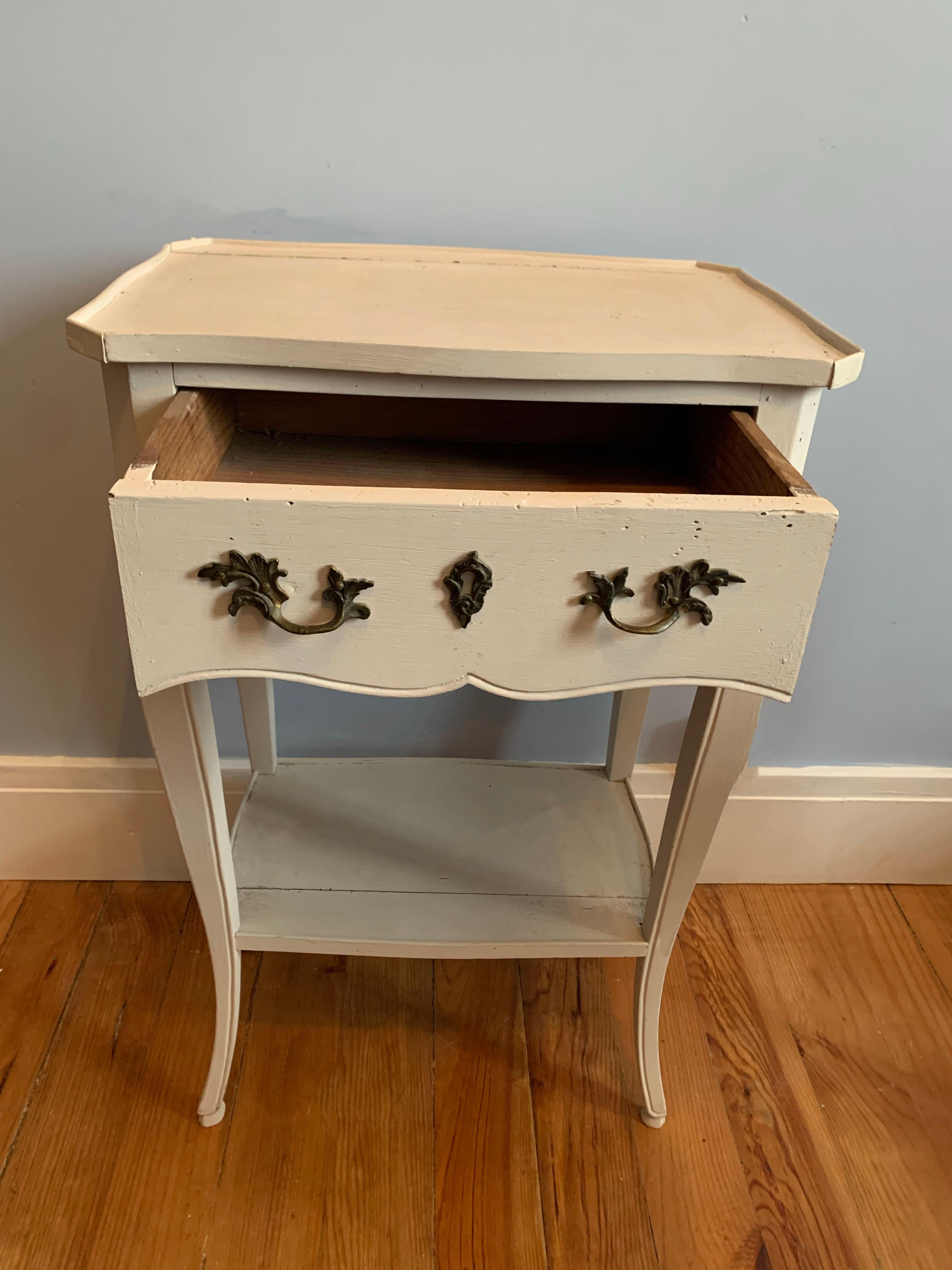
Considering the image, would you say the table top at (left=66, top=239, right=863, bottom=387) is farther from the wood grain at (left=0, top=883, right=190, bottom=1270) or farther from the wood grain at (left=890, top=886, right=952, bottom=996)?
the wood grain at (left=890, top=886, right=952, bottom=996)

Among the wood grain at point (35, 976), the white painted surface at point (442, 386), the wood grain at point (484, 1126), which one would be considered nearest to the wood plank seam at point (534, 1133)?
the wood grain at point (484, 1126)

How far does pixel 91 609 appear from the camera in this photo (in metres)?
1.07

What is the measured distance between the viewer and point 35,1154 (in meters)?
0.92

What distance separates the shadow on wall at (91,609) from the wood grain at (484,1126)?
0.99 ft

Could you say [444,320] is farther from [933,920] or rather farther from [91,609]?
[933,920]

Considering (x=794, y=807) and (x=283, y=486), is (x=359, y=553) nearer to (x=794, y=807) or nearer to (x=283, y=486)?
(x=283, y=486)

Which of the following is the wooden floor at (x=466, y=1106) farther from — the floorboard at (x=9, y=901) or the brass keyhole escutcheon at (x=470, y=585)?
the brass keyhole escutcheon at (x=470, y=585)

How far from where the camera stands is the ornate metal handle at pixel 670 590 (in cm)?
56

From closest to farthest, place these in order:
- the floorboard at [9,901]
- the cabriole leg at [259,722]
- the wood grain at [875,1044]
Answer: the wood grain at [875,1044]
the cabriole leg at [259,722]
the floorboard at [9,901]

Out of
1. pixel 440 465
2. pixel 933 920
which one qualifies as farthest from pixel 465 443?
pixel 933 920

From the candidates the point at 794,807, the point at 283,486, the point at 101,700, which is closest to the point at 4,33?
the point at 283,486

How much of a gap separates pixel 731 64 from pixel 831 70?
97 mm

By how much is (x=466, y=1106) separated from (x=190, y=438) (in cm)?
78

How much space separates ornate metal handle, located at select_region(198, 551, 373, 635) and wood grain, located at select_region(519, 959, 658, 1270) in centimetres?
70
